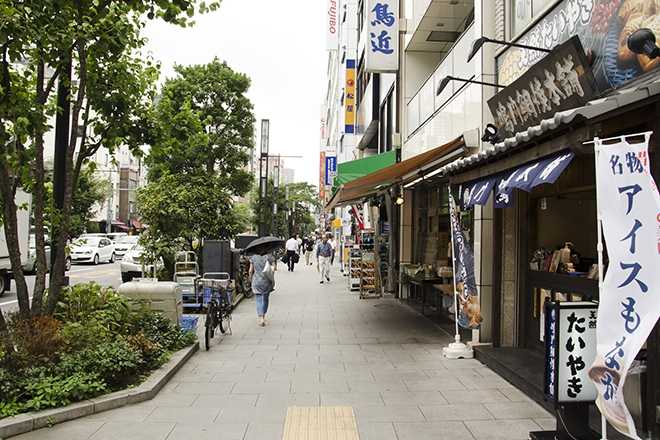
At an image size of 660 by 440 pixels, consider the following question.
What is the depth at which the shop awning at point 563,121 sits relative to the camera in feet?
13.3

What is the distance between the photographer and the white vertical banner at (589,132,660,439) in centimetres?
361

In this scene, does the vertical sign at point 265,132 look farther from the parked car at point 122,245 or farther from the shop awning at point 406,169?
the shop awning at point 406,169

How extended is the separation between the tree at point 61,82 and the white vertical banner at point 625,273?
15.9 ft

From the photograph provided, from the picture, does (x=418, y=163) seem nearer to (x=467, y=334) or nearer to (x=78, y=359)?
(x=467, y=334)

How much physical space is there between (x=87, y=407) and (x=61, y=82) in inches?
178

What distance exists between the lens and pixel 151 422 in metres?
5.55

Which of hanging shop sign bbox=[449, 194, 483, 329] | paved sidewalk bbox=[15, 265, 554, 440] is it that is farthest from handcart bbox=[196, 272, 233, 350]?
hanging shop sign bbox=[449, 194, 483, 329]

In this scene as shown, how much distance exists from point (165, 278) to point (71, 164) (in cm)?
701

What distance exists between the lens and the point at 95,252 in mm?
33531

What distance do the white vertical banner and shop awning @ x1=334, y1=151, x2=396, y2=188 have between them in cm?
1110

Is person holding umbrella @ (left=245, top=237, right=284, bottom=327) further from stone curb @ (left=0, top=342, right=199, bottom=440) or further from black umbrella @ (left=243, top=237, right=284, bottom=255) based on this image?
stone curb @ (left=0, top=342, right=199, bottom=440)

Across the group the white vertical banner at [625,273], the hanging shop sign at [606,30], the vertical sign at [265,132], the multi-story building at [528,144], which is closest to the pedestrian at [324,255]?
the vertical sign at [265,132]

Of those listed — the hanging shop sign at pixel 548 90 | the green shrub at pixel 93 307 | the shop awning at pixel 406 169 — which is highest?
the hanging shop sign at pixel 548 90

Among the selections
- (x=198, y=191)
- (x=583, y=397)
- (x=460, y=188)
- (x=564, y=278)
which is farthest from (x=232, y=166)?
(x=583, y=397)
